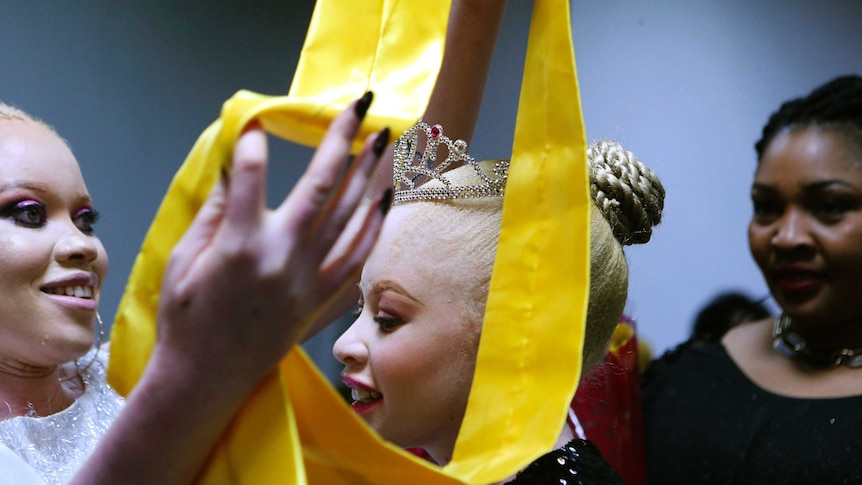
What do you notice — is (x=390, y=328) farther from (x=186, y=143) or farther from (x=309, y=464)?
(x=186, y=143)

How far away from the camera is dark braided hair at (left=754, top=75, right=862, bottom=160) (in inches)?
67.9

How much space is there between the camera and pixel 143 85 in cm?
185

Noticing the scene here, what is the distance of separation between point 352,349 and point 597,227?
1.02 ft

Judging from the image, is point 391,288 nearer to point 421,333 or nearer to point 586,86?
point 421,333

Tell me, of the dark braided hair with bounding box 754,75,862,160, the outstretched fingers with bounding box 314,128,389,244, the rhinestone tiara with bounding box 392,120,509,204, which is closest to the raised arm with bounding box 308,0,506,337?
the rhinestone tiara with bounding box 392,120,509,204

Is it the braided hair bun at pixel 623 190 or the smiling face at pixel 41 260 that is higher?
the braided hair bun at pixel 623 190

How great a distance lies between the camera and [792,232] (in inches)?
64.3

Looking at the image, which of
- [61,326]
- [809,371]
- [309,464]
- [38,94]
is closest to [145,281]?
[309,464]

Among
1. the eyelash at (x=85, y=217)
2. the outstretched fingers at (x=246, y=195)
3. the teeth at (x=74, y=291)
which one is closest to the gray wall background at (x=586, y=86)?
the eyelash at (x=85, y=217)

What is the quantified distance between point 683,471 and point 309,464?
3.34 feet

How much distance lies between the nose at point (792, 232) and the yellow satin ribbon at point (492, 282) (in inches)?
35.1

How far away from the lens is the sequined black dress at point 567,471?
37.7 inches

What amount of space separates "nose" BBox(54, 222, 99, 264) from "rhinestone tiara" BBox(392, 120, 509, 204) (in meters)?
0.42

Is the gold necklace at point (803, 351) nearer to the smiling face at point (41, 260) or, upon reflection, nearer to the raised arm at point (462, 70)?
the raised arm at point (462, 70)
